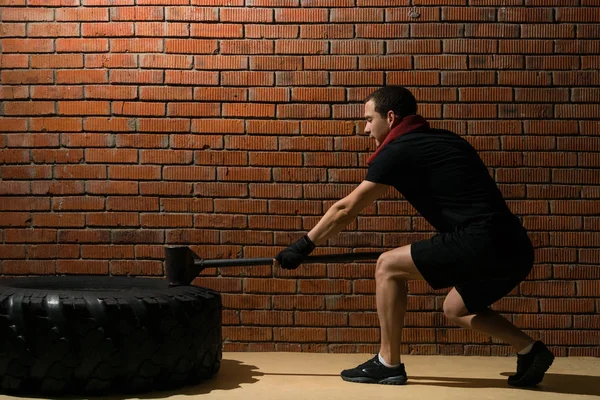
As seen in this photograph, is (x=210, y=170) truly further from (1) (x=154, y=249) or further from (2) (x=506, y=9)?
(2) (x=506, y=9)

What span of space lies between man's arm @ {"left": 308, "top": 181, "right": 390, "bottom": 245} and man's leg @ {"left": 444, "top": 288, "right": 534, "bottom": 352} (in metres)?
0.63

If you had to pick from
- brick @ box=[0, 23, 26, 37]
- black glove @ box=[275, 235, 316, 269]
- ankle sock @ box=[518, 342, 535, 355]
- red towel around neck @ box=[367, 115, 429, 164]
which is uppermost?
brick @ box=[0, 23, 26, 37]

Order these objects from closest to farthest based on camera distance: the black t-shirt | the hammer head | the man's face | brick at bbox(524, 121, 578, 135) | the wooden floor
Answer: the wooden floor < the black t-shirt < the man's face < the hammer head < brick at bbox(524, 121, 578, 135)

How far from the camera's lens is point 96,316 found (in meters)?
3.38

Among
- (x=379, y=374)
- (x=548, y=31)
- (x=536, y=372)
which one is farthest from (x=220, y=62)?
(x=536, y=372)

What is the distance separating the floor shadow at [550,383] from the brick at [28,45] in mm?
2697

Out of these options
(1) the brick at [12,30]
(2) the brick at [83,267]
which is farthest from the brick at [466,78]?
(1) the brick at [12,30]

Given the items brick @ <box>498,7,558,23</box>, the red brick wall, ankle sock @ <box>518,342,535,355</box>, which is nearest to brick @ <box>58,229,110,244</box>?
the red brick wall

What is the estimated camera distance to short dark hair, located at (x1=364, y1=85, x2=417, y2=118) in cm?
384

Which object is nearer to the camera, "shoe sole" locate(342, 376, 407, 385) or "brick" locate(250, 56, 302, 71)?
"shoe sole" locate(342, 376, 407, 385)

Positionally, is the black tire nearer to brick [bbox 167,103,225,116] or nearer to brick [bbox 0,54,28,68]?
brick [bbox 167,103,225,116]

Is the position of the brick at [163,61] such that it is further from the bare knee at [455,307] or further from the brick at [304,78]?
the bare knee at [455,307]

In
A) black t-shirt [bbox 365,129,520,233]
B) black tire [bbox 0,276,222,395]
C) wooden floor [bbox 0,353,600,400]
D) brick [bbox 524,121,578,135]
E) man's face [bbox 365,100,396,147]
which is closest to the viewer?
black tire [bbox 0,276,222,395]

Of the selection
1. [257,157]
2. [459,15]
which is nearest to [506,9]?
[459,15]
